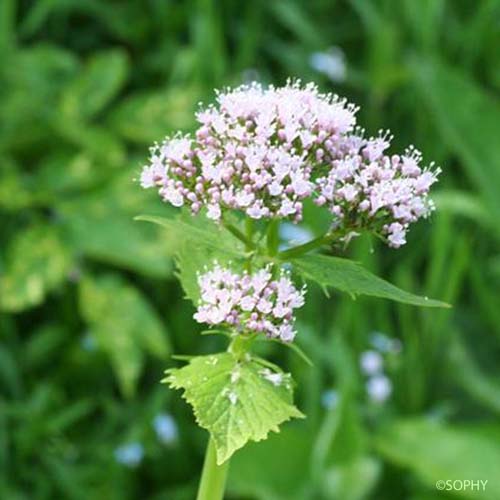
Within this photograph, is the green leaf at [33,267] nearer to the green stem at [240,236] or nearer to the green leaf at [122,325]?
the green leaf at [122,325]

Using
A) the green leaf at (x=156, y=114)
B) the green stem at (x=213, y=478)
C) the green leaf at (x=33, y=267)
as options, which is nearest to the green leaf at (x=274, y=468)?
the green leaf at (x=33, y=267)

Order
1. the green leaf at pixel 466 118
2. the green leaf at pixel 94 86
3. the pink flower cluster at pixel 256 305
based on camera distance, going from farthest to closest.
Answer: the green leaf at pixel 466 118, the green leaf at pixel 94 86, the pink flower cluster at pixel 256 305

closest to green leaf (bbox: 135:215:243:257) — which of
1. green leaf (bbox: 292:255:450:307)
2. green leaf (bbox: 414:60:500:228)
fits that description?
green leaf (bbox: 292:255:450:307)

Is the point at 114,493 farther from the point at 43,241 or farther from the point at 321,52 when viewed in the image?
the point at 321,52

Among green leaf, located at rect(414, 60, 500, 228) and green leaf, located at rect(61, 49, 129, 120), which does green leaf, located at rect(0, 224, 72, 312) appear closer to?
green leaf, located at rect(61, 49, 129, 120)

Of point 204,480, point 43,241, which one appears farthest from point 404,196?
point 43,241

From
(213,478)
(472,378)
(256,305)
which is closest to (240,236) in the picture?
(256,305)
